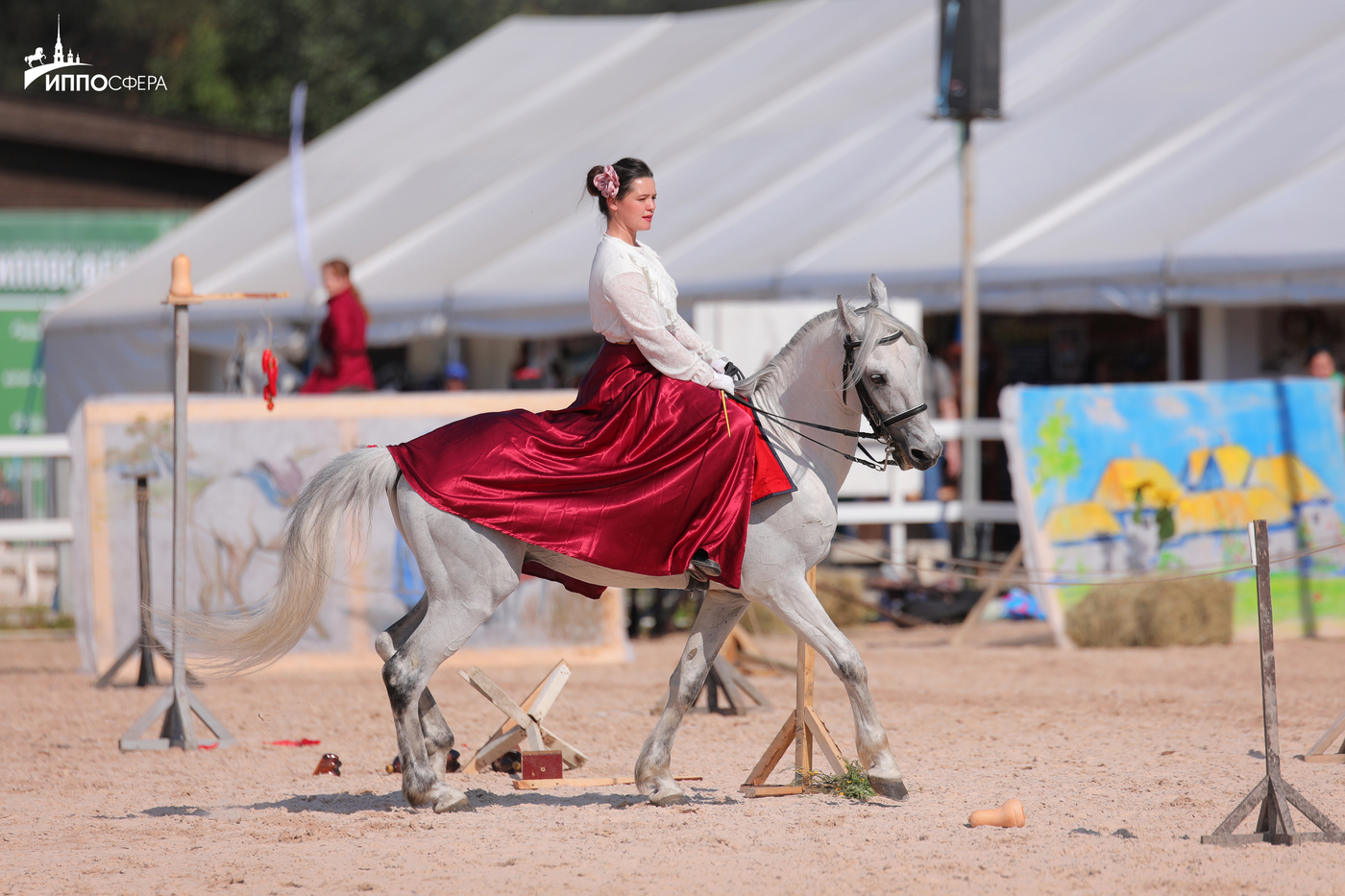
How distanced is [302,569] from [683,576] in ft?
4.60

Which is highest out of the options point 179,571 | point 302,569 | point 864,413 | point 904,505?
point 864,413

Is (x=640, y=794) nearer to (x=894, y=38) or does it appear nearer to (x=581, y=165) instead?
(x=581, y=165)

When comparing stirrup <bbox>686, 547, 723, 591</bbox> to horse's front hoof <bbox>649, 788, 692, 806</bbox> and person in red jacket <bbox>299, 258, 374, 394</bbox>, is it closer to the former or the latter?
horse's front hoof <bbox>649, 788, 692, 806</bbox>

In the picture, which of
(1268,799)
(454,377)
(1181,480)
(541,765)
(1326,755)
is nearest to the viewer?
(1268,799)

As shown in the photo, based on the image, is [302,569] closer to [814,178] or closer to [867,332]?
[867,332]

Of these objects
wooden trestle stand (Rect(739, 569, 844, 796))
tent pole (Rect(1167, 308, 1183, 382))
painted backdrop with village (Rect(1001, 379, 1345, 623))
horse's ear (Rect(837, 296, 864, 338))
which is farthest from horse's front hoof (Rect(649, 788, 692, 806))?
tent pole (Rect(1167, 308, 1183, 382))

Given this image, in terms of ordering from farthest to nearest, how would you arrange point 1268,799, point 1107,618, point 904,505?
point 904,505
point 1107,618
point 1268,799

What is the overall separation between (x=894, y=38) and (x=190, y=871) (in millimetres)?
14962

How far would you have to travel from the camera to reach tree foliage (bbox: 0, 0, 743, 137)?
42.5 metres

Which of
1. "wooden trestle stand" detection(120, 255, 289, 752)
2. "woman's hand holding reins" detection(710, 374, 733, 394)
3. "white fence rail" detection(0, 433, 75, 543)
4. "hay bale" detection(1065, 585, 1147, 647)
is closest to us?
"woman's hand holding reins" detection(710, 374, 733, 394)

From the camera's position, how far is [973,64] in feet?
41.9

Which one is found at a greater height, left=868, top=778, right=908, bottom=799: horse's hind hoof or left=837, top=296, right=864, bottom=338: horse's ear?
left=837, top=296, right=864, bottom=338: horse's ear

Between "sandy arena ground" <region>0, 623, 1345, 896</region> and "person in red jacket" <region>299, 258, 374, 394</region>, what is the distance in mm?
2738

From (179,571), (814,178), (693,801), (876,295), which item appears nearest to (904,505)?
(814,178)
